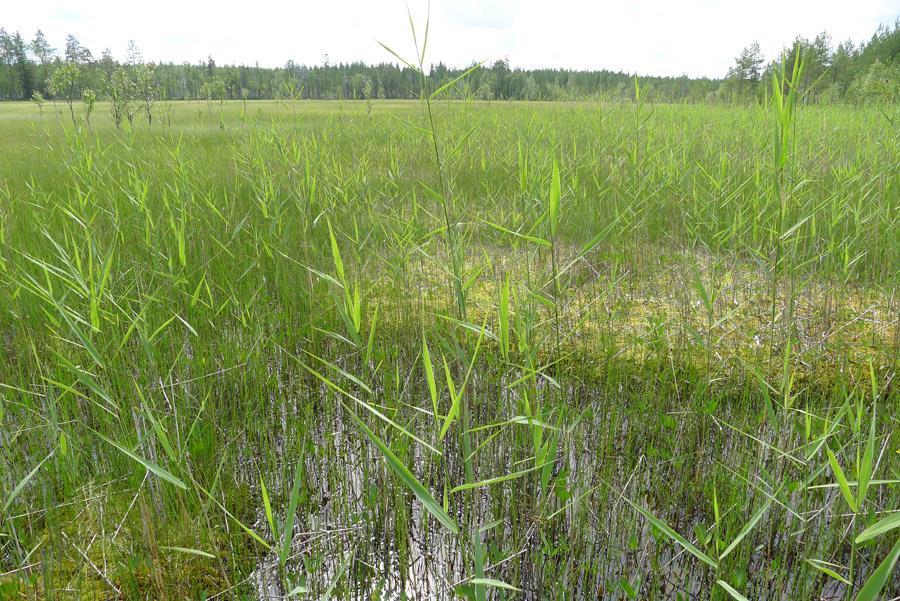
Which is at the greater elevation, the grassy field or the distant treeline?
the distant treeline

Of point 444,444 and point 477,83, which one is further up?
point 477,83

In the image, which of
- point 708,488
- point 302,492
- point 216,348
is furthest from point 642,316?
point 216,348

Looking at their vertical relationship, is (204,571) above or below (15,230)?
below

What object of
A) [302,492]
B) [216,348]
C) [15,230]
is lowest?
[302,492]

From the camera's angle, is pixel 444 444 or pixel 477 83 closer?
pixel 444 444

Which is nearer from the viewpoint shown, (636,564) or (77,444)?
(636,564)

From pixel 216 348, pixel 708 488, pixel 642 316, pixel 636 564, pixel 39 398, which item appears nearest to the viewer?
pixel 636 564

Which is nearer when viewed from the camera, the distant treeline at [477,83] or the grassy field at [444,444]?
the grassy field at [444,444]

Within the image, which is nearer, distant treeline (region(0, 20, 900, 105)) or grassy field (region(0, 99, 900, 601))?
grassy field (region(0, 99, 900, 601))

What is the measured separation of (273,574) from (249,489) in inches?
16.3

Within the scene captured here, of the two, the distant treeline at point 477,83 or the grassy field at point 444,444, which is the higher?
the distant treeline at point 477,83

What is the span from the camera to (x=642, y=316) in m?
3.20

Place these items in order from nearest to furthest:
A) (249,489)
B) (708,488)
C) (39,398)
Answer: (708,488) → (249,489) → (39,398)

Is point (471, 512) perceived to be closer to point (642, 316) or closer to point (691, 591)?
point (691, 591)
